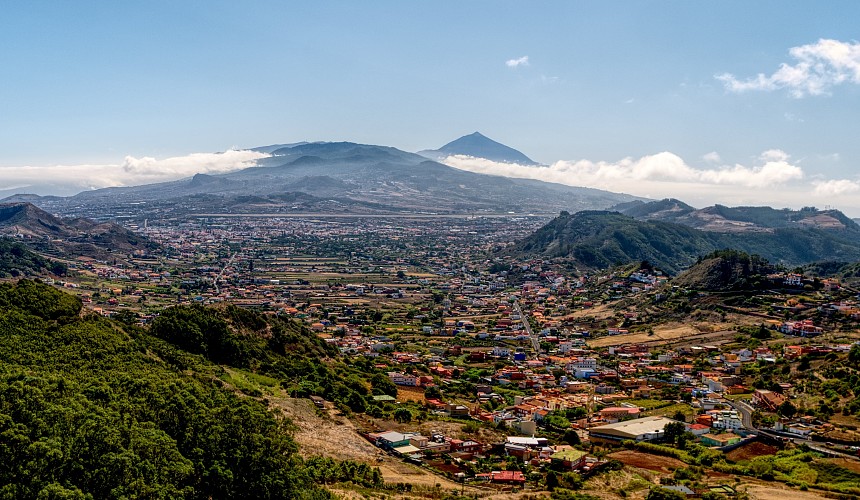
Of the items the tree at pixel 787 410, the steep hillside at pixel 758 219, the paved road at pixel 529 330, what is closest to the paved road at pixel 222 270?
the paved road at pixel 529 330

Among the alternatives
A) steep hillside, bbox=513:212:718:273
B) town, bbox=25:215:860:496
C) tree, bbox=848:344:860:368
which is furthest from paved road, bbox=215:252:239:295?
tree, bbox=848:344:860:368

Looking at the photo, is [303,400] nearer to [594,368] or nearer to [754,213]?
[594,368]

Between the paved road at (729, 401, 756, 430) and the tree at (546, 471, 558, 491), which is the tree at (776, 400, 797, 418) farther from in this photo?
the tree at (546, 471, 558, 491)

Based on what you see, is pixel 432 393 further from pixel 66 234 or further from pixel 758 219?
pixel 758 219

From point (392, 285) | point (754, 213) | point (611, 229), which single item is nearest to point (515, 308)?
point (392, 285)

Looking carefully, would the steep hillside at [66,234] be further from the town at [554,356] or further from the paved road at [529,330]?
the paved road at [529,330]

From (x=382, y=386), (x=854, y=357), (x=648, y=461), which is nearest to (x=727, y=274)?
(x=854, y=357)
